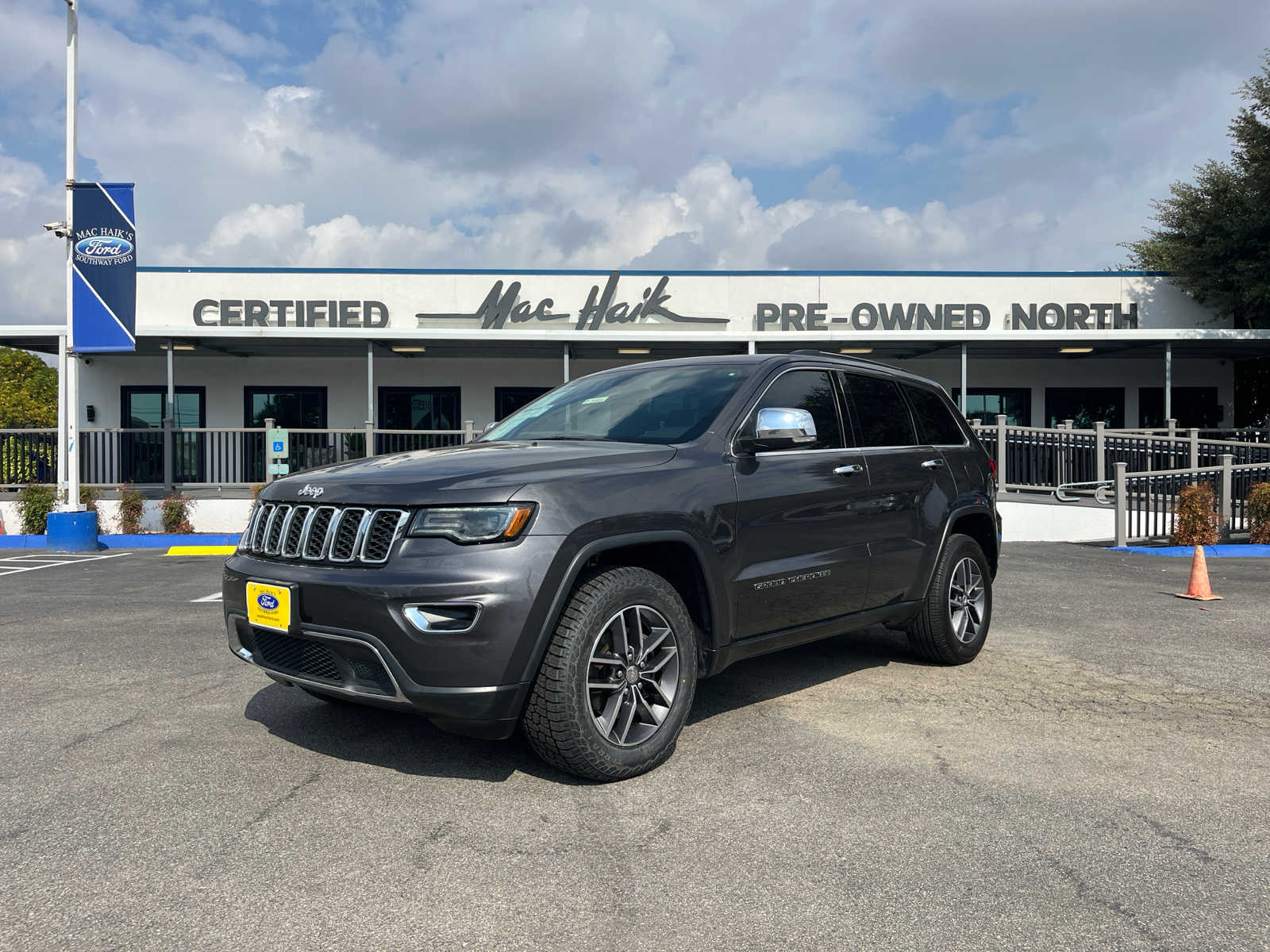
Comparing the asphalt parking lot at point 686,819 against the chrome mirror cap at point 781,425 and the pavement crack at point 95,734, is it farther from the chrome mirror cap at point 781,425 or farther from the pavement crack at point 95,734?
the chrome mirror cap at point 781,425

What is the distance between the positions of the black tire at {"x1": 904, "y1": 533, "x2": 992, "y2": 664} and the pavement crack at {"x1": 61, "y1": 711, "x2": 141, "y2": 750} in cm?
418

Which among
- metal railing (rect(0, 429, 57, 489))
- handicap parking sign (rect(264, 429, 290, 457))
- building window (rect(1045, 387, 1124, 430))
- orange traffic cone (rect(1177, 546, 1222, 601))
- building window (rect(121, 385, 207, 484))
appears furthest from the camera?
building window (rect(1045, 387, 1124, 430))

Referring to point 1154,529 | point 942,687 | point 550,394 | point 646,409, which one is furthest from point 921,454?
point 1154,529

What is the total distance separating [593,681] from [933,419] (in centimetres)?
324

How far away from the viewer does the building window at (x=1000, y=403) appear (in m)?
22.0

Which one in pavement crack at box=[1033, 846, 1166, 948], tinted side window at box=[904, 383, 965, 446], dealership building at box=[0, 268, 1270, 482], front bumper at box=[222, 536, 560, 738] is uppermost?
dealership building at box=[0, 268, 1270, 482]

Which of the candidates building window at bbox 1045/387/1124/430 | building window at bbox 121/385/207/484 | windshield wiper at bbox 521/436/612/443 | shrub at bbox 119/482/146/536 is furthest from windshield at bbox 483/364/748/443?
building window at bbox 1045/387/1124/430

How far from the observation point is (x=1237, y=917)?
106 inches

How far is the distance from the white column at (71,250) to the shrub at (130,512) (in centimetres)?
78

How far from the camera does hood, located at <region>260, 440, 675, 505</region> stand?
3.53 m

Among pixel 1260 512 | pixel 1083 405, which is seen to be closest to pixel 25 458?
pixel 1260 512

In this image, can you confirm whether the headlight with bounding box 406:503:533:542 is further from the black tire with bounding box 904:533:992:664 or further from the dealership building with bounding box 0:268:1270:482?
the dealership building with bounding box 0:268:1270:482

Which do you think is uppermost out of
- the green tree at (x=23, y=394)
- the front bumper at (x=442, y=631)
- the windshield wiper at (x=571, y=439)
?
the green tree at (x=23, y=394)

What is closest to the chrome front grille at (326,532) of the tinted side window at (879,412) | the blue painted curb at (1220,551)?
the tinted side window at (879,412)
